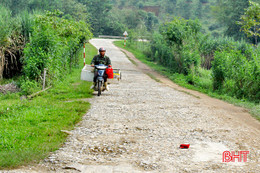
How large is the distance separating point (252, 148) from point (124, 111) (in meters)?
4.22

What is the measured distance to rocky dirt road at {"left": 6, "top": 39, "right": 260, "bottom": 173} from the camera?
530cm

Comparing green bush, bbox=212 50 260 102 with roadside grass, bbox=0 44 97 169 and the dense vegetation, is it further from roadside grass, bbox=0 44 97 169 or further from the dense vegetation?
roadside grass, bbox=0 44 97 169

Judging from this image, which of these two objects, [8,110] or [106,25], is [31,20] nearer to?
[8,110]

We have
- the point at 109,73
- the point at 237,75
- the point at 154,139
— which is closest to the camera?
the point at 154,139

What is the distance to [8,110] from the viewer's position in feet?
28.6

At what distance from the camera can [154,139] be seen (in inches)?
271

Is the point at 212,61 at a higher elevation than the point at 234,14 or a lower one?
lower

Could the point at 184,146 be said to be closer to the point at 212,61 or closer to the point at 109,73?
the point at 109,73

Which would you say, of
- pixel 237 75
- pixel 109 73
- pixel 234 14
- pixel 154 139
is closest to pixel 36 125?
pixel 154 139

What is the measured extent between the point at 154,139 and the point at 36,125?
115 inches

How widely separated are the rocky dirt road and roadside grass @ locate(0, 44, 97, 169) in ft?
0.93

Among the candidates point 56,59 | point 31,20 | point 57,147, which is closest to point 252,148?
point 57,147

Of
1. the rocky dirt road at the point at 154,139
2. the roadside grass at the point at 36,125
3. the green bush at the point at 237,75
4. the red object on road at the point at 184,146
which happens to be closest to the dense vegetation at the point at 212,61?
the green bush at the point at 237,75

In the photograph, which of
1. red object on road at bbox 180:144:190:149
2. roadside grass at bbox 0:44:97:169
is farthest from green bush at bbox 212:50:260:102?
red object on road at bbox 180:144:190:149
